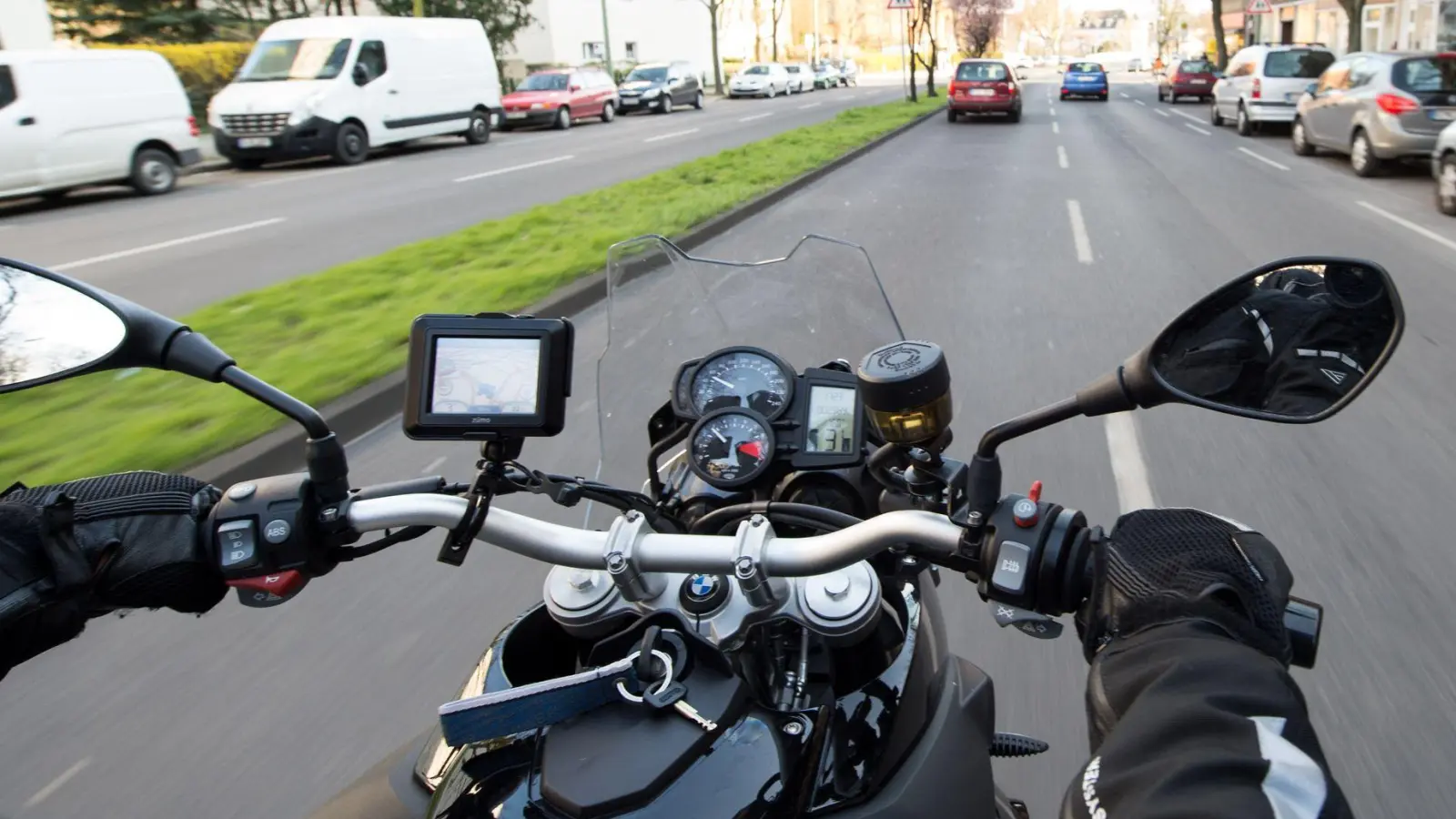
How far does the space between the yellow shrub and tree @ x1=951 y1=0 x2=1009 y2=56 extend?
48584mm

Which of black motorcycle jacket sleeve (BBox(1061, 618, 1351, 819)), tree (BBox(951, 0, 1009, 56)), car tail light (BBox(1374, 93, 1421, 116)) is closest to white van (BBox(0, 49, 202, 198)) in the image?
black motorcycle jacket sleeve (BBox(1061, 618, 1351, 819))

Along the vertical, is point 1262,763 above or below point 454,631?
above

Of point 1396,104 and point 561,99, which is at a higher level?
point 561,99

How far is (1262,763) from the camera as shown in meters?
0.92

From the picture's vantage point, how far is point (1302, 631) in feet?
3.95

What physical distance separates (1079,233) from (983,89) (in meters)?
17.7

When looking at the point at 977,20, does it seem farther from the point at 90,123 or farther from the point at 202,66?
the point at 90,123

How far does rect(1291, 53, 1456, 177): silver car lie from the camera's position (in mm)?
A: 14086

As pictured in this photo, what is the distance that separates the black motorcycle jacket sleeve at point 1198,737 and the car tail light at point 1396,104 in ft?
52.4

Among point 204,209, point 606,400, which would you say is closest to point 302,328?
point 606,400

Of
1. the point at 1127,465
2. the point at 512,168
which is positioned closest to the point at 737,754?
the point at 1127,465

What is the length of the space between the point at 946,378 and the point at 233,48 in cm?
3247

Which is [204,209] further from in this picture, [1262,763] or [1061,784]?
[1262,763]

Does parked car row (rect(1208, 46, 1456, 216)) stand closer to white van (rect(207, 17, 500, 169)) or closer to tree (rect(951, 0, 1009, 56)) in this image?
white van (rect(207, 17, 500, 169))
